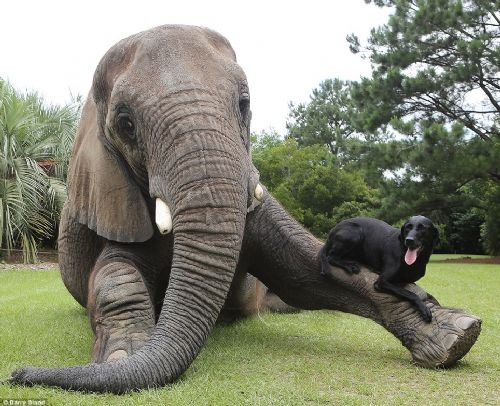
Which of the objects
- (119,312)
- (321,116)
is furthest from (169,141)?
(321,116)

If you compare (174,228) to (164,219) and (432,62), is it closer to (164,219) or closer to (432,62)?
(164,219)

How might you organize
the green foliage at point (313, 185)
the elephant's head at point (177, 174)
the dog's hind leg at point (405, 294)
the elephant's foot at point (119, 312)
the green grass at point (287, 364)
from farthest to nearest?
the green foliage at point (313, 185) < the dog's hind leg at point (405, 294) < the elephant's foot at point (119, 312) < the elephant's head at point (177, 174) < the green grass at point (287, 364)

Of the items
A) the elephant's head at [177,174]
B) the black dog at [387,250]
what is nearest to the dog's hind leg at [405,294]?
Answer: the black dog at [387,250]

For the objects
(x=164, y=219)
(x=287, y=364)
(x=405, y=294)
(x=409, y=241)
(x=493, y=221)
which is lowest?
(x=493, y=221)

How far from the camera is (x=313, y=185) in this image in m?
29.4

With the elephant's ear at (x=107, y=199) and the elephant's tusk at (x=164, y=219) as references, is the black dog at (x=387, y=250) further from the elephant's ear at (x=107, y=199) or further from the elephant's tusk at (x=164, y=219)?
the elephant's tusk at (x=164, y=219)

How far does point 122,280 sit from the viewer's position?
4.40m

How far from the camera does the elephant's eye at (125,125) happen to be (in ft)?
14.0

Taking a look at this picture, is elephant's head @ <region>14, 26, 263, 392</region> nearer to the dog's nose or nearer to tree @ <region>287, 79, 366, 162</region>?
the dog's nose

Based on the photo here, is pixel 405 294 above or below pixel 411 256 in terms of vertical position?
below

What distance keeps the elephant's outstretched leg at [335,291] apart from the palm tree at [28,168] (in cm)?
1069

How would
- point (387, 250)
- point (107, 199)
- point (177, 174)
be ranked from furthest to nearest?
point (387, 250) < point (107, 199) < point (177, 174)

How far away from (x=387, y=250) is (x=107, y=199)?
6.64ft

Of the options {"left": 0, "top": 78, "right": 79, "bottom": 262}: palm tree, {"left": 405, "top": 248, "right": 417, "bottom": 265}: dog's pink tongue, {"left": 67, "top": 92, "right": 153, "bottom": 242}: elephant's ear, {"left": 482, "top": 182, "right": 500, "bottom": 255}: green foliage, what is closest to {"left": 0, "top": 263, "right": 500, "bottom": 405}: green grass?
{"left": 405, "top": 248, "right": 417, "bottom": 265}: dog's pink tongue
